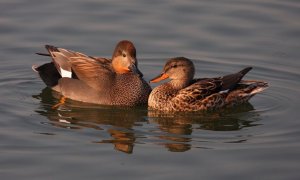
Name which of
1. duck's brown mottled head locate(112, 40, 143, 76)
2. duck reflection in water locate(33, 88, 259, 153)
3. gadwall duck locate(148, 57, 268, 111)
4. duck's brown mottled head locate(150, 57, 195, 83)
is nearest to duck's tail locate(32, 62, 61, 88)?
duck reflection in water locate(33, 88, 259, 153)

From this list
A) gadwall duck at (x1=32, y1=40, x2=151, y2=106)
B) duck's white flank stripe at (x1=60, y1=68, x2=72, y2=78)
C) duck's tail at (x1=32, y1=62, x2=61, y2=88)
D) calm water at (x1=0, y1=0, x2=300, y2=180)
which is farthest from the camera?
duck's tail at (x1=32, y1=62, x2=61, y2=88)

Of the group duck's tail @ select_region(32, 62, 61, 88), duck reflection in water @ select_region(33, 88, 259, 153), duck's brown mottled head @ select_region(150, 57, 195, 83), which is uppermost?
duck's brown mottled head @ select_region(150, 57, 195, 83)

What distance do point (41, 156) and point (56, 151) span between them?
0.85 feet

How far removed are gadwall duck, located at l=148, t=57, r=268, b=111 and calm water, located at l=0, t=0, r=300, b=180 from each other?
0.20 meters

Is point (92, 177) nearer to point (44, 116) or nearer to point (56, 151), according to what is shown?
point (56, 151)

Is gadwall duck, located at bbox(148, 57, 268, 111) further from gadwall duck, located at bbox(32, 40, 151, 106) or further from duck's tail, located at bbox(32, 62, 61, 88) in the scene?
duck's tail, located at bbox(32, 62, 61, 88)

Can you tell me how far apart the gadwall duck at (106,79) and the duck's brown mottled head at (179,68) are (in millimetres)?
597

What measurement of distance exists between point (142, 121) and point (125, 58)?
1.26 metres

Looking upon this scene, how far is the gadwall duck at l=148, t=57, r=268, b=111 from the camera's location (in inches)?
479

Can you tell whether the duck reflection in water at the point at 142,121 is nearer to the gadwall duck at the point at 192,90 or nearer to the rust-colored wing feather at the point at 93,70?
the gadwall duck at the point at 192,90

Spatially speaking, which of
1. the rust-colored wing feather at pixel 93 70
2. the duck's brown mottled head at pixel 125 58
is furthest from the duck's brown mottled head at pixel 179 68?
the rust-colored wing feather at pixel 93 70

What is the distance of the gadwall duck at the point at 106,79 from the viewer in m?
12.5

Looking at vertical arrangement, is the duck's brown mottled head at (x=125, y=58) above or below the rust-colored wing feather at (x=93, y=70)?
above

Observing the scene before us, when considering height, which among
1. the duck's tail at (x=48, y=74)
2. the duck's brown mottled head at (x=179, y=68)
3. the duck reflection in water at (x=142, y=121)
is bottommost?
the duck reflection in water at (x=142, y=121)
